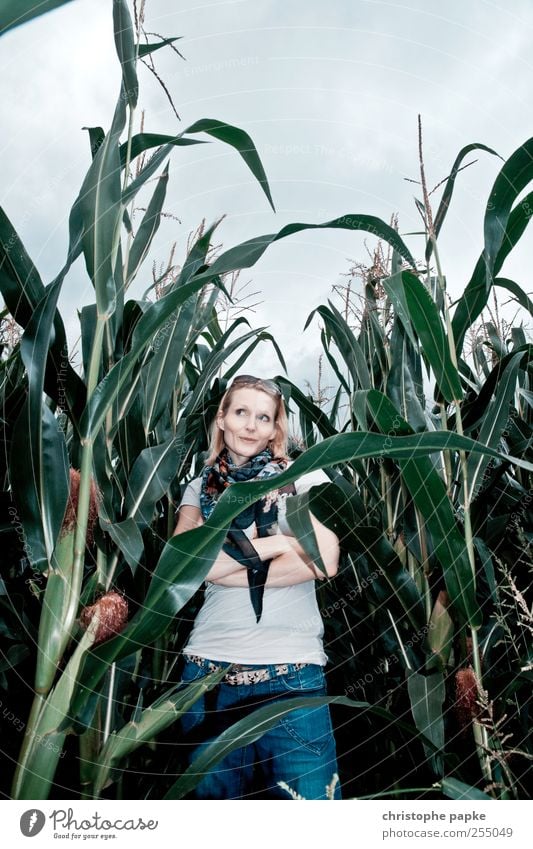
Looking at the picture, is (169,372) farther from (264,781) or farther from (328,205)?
(264,781)

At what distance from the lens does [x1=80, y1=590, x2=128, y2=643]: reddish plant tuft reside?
0.47 meters

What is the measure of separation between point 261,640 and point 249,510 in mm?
165

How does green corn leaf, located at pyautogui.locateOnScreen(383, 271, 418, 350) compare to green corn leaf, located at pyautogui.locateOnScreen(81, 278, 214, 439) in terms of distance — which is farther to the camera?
green corn leaf, located at pyautogui.locateOnScreen(383, 271, 418, 350)

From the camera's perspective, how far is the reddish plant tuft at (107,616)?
47 cm

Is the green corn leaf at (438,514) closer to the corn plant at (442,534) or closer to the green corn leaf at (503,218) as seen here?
the corn plant at (442,534)

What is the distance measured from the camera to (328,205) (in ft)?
2.19

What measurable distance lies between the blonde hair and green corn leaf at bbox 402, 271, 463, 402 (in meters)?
0.29

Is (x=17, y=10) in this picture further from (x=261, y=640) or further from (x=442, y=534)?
(x=261, y=640)

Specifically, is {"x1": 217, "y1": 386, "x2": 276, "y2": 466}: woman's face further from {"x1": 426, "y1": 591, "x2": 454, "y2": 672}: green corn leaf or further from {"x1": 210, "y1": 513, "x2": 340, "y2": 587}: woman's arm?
{"x1": 426, "y1": 591, "x2": 454, "y2": 672}: green corn leaf

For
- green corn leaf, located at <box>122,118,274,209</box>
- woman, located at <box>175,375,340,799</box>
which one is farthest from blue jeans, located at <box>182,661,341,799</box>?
green corn leaf, located at <box>122,118,274,209</box>

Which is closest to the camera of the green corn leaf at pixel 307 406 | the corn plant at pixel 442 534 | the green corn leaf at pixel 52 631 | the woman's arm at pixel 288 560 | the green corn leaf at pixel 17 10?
the green corn leaf at pixel 17 10
